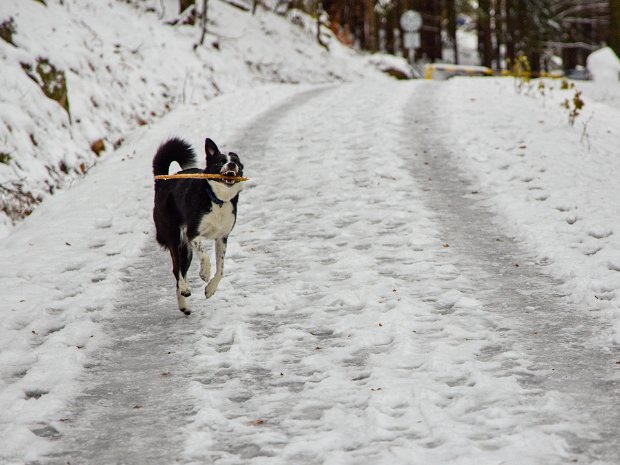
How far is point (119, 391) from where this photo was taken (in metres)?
4.84

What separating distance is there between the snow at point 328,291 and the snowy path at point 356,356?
2 cm

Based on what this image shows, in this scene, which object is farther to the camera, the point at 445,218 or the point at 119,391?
the point at 445,218

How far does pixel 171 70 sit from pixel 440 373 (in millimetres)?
16674

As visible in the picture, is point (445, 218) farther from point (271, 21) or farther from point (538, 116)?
point (271, 21)

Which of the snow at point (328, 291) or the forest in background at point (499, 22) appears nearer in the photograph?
the snow at point (328, 291)

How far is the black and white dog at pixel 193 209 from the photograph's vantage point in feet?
19.7

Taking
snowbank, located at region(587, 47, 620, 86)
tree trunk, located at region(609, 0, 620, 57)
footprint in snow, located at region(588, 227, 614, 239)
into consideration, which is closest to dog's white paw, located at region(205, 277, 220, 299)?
footprint in snow, located at region(588, 227, 614, 239)

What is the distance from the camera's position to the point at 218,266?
6398 mm

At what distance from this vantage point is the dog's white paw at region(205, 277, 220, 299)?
642cm

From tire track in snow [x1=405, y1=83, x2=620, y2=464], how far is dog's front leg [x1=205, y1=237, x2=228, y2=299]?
93.3 inches

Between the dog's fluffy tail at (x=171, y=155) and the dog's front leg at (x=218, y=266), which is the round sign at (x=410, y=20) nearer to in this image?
the dog's fluffy tail at (x=171, y=155)

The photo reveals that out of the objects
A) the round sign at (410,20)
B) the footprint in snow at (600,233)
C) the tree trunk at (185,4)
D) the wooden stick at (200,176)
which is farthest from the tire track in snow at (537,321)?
the round sign at (410,20)

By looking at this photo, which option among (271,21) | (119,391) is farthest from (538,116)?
(271,21)

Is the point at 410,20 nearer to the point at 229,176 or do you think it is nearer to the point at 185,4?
the point at 185,4
